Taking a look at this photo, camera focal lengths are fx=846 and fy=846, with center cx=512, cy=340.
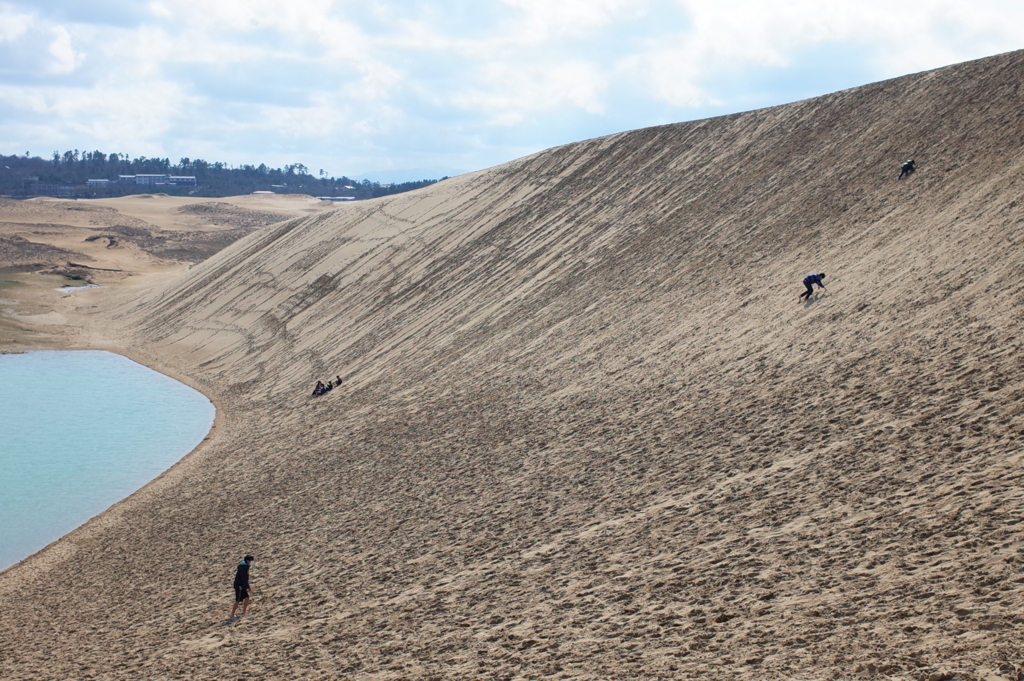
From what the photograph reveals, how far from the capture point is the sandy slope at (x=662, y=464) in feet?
30.7

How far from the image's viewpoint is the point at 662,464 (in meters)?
14.3

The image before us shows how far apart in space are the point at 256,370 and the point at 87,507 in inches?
520

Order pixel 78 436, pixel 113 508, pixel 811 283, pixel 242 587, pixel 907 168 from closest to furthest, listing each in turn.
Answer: pixel 242 587
pixel 811 283
pixel 113 508
pixel 907 168
pixel 78 436

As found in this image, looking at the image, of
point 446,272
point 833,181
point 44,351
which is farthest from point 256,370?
point 833,181

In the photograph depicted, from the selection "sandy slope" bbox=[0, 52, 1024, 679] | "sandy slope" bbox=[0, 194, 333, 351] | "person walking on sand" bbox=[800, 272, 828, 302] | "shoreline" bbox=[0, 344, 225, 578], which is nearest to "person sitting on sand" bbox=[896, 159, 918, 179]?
"sandy slope" bbox=[0, 52, 1024, 679]

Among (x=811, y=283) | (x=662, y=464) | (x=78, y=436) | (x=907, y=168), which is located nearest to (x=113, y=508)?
(x=78, y=436)

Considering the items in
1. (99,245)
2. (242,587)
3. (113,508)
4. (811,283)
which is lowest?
(242,587)

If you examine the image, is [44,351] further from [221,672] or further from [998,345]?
[998,345]

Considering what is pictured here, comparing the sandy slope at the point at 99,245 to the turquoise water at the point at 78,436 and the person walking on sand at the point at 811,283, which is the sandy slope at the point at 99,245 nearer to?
the turquoise water at the point at 78,436

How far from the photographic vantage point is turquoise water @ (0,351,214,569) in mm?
20938

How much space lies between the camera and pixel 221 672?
37.9ft

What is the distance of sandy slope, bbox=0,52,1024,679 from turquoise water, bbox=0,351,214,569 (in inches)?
51.2

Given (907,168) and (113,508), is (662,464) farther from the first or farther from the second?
(907,168)

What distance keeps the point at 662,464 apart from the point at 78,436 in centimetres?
2195
